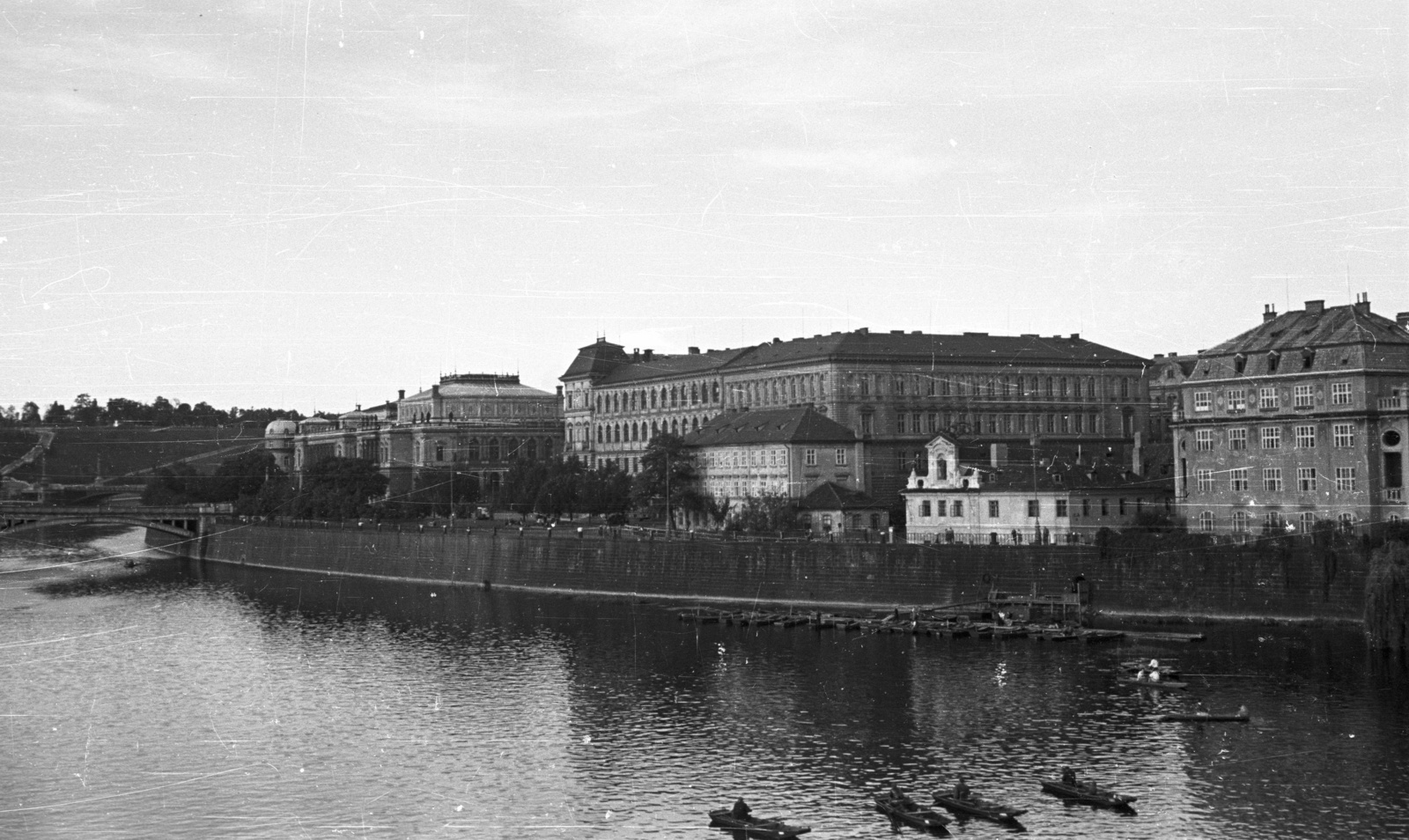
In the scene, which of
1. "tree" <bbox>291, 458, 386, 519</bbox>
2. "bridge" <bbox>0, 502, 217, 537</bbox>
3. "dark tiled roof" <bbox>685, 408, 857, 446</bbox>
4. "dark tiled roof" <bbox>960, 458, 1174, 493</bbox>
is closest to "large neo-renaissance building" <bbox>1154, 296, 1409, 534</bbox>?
"dark tiled roof" <bbox>960, 458, 1174, 493</bbox>

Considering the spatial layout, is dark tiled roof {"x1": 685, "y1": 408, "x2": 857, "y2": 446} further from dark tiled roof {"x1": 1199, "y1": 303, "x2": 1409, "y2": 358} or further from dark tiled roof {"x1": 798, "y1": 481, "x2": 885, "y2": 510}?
dark tiled roof {"x1": 1199, "y1": 303, "x2": 1409, "y2": 358}

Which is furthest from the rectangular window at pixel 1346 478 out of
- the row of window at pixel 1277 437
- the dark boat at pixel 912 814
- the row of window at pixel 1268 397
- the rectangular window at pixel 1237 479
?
the dark boat at pixel 912 814

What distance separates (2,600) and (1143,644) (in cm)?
7187

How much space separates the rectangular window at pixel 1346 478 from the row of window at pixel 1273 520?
120cm

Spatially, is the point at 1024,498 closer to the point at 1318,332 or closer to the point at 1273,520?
the point at 1273,520

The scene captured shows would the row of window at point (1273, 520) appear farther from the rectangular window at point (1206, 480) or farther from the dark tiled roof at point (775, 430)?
the dark tiled roof at point (775, 430)

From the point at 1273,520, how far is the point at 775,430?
42084mm

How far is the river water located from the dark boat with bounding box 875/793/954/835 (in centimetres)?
39

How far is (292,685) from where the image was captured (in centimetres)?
6769

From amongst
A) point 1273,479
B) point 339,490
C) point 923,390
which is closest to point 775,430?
point 923,390

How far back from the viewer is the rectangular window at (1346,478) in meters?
78.6

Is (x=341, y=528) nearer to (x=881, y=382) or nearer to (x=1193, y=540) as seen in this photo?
(x=881, y=382)

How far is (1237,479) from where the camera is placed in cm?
8456

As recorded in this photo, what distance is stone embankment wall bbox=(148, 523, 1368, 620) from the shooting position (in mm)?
73250
